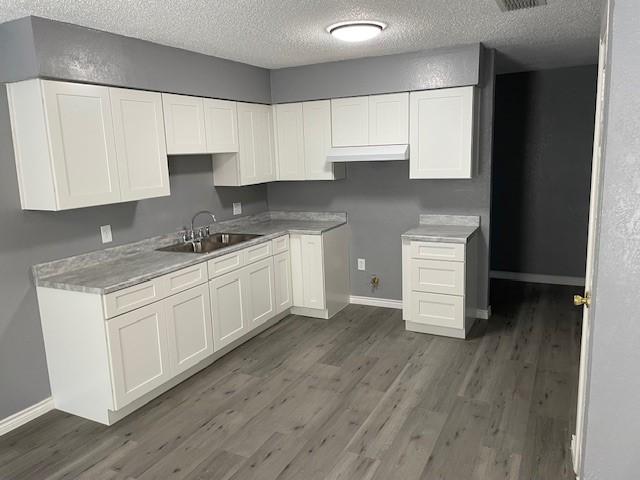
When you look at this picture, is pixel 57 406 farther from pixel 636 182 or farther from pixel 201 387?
pixel 636 182

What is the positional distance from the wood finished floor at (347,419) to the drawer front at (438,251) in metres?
0.70

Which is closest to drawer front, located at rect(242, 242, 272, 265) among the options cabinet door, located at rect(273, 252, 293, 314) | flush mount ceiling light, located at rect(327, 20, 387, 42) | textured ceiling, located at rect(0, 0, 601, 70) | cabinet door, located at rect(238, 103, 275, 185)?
cabinet door, located at rect(273, 252, 293, 314)

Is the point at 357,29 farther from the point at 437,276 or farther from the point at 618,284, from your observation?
the point at 618,284

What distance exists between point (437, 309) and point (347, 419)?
149cm

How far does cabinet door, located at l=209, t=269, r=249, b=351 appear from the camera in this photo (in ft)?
12.1

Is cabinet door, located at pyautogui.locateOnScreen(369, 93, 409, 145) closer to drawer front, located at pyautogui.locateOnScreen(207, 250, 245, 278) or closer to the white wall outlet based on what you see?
drawer front, located at pyautogui.locateOnScreen(207, 250, 245, 278)

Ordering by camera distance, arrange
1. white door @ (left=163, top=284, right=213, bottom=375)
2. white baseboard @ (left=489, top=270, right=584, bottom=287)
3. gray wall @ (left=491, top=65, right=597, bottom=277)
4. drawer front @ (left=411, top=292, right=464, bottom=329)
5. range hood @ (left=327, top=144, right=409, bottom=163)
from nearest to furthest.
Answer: white door @ (left=163, top=284, right=213, bottom=375) → drawer front @ (left=411, top=292, right=464, bottom=329) → range hood @ (left=327, top=144, right=409, bottom=163) → gray wall @ (left=491, top=65, right=597, bottom=277) → white baseboard @ (left=489, top=270, right=584, bottom=287)

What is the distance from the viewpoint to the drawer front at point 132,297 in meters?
2.80

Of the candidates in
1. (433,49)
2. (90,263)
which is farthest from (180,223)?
(433,49)

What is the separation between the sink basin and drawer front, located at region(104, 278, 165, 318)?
76 cm

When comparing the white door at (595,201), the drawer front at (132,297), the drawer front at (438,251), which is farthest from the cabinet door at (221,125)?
the white door at (595,201)

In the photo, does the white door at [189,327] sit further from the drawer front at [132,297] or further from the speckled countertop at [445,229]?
the speckled countertop at [445,229]

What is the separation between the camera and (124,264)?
334 centimetres

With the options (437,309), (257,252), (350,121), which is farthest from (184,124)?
(437,309)
